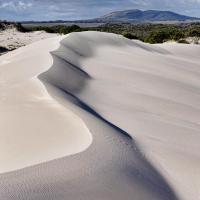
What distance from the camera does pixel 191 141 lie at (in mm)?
7801

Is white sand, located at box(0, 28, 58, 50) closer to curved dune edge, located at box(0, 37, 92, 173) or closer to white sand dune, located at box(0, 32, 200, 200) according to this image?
white sand dune, located at box(0, 32, 200, 200)

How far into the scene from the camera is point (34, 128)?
704 centimetres

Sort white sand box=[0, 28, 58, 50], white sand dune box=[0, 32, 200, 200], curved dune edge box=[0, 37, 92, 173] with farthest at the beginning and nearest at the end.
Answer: white sand box=[0, 28, 58, 50], curved dune edge box=[0, 37, 92, 173], white sand dune box=[0, 32, 200, 200]

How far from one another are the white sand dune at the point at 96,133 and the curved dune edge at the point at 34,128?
0.05 ft

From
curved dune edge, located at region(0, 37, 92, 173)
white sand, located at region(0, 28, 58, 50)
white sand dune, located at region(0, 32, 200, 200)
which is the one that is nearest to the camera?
white sand dune, located at region(0, 32, 200, 200)

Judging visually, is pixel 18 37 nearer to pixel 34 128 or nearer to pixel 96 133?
pixel 34 128

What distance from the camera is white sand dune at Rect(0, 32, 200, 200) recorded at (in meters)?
5.03

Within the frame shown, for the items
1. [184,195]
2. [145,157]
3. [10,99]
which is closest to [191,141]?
[145,157]

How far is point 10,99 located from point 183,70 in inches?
Answer: 333

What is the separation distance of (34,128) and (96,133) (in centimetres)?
99

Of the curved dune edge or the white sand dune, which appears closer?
the white sand dune

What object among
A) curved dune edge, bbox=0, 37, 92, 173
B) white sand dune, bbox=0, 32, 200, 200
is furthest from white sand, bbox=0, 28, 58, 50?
curved dune edge, bbox=0, 37, 92, 173

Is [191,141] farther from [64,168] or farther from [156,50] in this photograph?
[156,50]

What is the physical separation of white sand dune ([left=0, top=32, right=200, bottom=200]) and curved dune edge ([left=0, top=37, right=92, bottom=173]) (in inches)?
0.6
